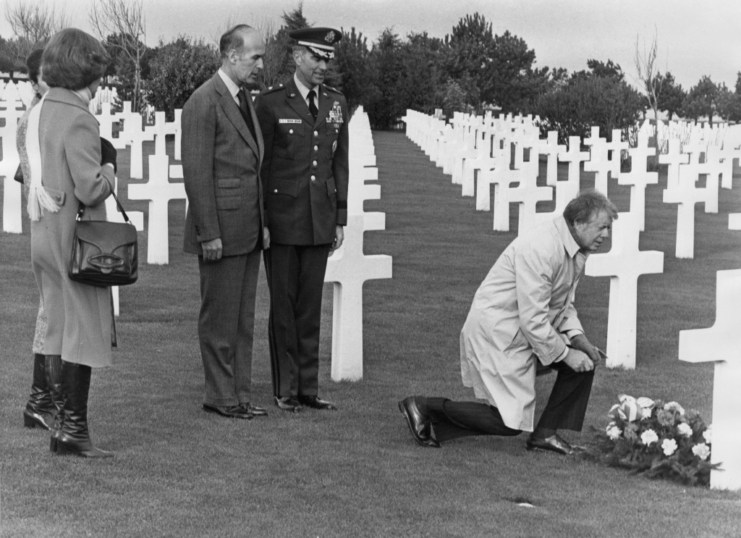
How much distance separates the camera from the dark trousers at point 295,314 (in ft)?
22.3

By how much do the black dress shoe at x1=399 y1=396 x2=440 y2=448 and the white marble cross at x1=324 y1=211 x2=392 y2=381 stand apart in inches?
54.8

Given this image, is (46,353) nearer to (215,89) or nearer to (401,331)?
(215,89)

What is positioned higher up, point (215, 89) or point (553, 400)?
point (215, 89)

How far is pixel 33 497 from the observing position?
5039 mm

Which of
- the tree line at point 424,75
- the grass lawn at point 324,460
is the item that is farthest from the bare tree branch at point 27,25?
the grass lawn at point 324,460

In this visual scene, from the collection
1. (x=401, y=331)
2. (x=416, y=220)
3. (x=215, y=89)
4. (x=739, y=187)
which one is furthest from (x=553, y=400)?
(x=739, y=187)

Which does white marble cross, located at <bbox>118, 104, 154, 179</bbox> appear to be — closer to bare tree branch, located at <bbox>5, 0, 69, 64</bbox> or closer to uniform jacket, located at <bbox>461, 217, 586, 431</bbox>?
uniform jacket, located at <bbox>461, 217, 586, 431</bbox>

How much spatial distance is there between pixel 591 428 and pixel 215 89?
8.25 ft

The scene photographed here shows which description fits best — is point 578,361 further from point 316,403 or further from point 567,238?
point 316,403

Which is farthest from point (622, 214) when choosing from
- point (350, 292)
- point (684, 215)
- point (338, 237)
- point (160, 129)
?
point (160, 129)

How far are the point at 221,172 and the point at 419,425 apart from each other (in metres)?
1.60

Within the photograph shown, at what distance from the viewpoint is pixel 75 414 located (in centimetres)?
549

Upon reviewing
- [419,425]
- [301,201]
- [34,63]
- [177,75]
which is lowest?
[419,425]

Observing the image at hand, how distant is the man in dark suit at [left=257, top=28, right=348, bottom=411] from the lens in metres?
6.70
